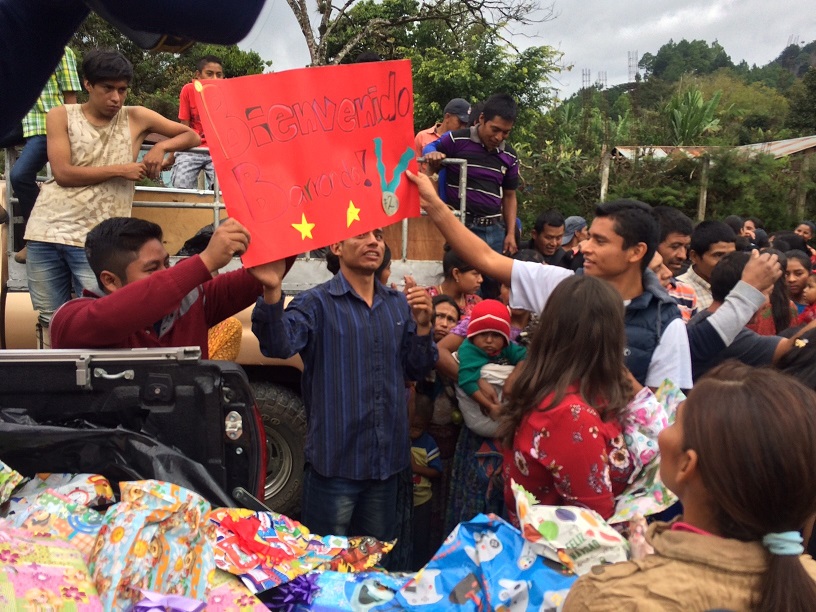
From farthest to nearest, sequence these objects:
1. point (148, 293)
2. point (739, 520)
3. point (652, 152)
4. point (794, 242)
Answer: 1. point (652, 152)
2. point (794, 242)
3. point (148, 293)
4. point (739, 520)

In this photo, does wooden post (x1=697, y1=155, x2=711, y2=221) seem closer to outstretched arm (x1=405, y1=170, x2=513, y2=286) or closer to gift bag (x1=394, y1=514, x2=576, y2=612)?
outstretched arm (x1=405, y1=170, x2=513, y2=286)

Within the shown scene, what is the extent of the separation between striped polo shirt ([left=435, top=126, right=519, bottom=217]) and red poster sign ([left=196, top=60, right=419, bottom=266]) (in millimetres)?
2908

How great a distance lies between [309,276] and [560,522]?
344 centimetres

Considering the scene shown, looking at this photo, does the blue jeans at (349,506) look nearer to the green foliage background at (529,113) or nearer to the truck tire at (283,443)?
the truck tire at (283,443)

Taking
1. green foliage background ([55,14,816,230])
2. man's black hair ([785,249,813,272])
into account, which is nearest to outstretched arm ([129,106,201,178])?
man's black hair ([785,249,813,272])

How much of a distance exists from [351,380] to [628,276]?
1243mm

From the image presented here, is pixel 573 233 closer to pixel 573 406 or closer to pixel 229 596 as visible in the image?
pixel 573 406

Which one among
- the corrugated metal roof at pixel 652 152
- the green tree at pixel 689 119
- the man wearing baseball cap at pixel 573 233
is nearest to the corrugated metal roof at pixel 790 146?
the green tree at pixel 689 119

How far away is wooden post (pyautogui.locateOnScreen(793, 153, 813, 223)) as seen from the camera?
20594 millimetres

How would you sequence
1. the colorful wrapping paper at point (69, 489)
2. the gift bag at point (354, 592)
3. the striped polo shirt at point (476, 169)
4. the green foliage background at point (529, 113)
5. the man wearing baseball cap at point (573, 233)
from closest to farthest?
the gift bag at point (354, 592) → the colorful wrapping paper at point (69, 489) → the striped polo shirt at point (476, 169) → the man wearing baseball cap at point (573, 233) → the green foliage background at point (529, 113)

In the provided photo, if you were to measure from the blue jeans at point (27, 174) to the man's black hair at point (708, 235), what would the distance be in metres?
4.29

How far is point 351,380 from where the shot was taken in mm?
3387

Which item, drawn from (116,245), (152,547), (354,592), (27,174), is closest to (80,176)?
(27,174)

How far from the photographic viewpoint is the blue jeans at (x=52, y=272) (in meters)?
4.59
